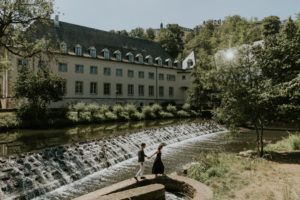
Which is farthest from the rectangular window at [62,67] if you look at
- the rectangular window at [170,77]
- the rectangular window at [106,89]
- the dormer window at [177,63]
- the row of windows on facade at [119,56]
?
the dormer window at [177,63]

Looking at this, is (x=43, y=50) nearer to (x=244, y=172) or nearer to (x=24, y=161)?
(x=24, y=161)

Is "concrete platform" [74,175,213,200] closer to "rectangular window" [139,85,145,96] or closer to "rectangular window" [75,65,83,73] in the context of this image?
"rectangular window" [75,65,83,73]

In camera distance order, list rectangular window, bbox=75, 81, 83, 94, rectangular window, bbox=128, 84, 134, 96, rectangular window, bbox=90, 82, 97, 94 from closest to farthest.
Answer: rectangular window, bbox=75, 81, 83, 94
rectangular window, bbox=90, 82, 97, 94
rectangular window, bbox=128, 84, 134, 96

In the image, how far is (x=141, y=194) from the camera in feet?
21.8

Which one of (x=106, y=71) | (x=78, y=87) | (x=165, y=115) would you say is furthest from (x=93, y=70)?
(x=165, y=115)

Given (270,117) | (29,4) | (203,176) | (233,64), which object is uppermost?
(29,4)

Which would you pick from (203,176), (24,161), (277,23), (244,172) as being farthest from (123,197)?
(277,23)

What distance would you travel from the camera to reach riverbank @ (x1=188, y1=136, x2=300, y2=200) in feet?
21.0

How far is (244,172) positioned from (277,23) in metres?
Result: 71.4

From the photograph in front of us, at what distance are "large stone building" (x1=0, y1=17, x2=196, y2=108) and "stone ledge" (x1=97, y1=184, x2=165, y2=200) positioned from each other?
2427 centimetres

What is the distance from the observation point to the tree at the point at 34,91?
21891 mm

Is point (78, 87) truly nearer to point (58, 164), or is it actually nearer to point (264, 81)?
point (58, 164)

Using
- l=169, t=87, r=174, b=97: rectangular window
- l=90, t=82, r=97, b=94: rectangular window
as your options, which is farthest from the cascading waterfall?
l=169, t=87, r=174, b=97: rectangular window

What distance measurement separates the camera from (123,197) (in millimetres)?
6402
